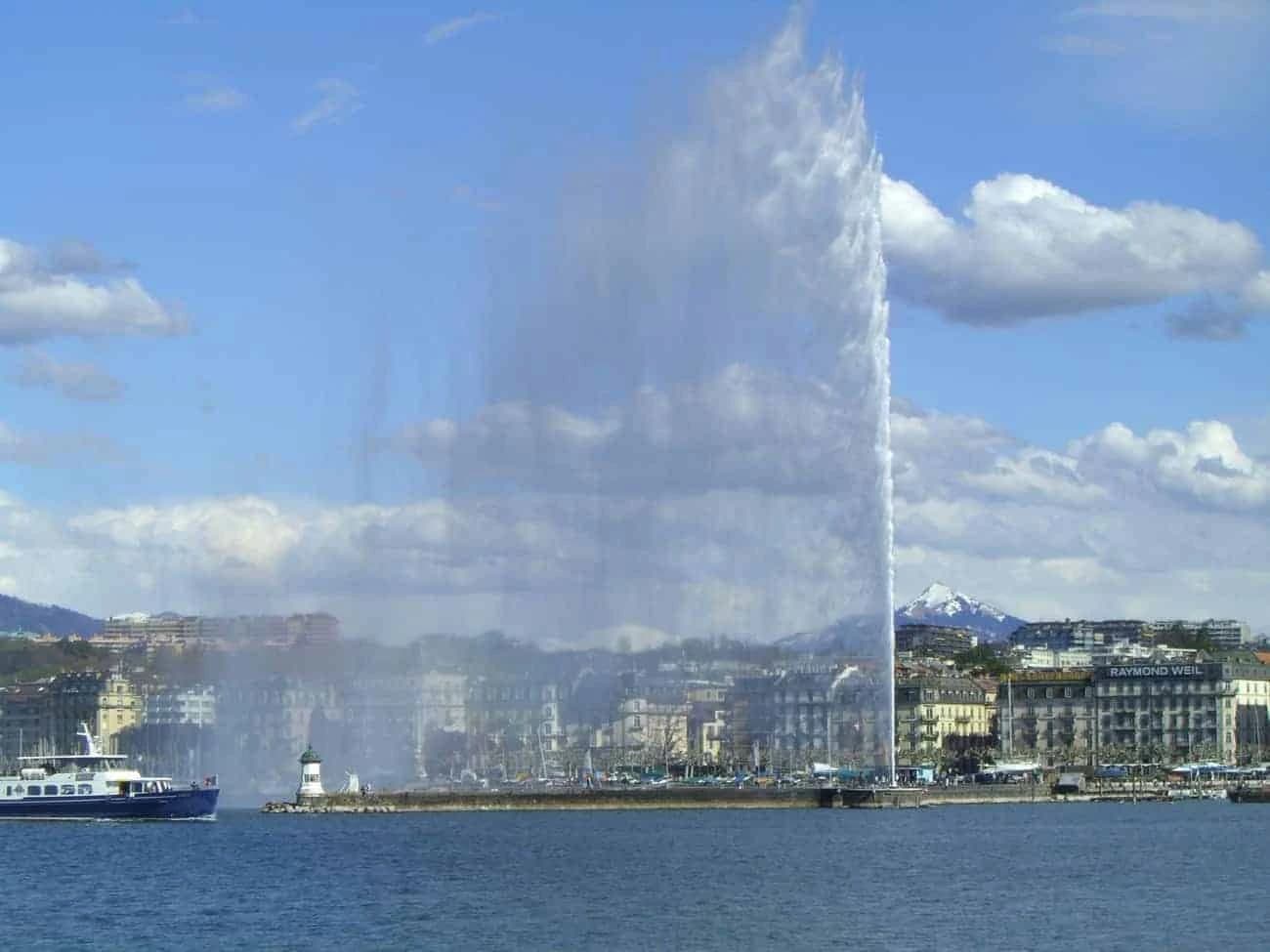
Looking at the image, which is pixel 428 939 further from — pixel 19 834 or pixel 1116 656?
pixel 1116 656

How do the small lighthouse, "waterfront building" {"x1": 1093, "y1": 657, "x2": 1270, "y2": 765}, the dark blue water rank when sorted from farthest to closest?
"waterfront building" {"x1": 1093, "y1": 657, "x2": 1270, "y2": 765}
the small lighthouse
the dark blue water

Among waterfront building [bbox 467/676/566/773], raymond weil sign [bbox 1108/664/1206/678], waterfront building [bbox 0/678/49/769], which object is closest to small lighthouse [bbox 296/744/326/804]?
waterfront building [bbox 467/676/566/773]

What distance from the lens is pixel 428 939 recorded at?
4425 centimetres

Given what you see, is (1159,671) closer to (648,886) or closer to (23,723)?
(23,723)

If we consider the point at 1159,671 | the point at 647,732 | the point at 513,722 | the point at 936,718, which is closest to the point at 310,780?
the point at 513,722

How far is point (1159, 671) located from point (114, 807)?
85237 mm

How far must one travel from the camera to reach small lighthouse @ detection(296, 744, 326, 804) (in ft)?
333

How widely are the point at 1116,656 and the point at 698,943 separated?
515 ft

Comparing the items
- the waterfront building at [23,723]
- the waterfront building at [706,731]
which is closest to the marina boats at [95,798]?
the waterfront building at [706,731]

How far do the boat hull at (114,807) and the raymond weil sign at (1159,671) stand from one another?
80139 mm

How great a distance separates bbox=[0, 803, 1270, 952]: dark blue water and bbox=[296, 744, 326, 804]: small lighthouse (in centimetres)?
1128

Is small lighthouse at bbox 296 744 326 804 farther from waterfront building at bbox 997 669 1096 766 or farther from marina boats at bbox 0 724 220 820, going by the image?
waterfront building at bbox 997 669 1096 766

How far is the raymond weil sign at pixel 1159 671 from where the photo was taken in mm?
152875

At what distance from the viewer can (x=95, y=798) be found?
91562 millimetres
